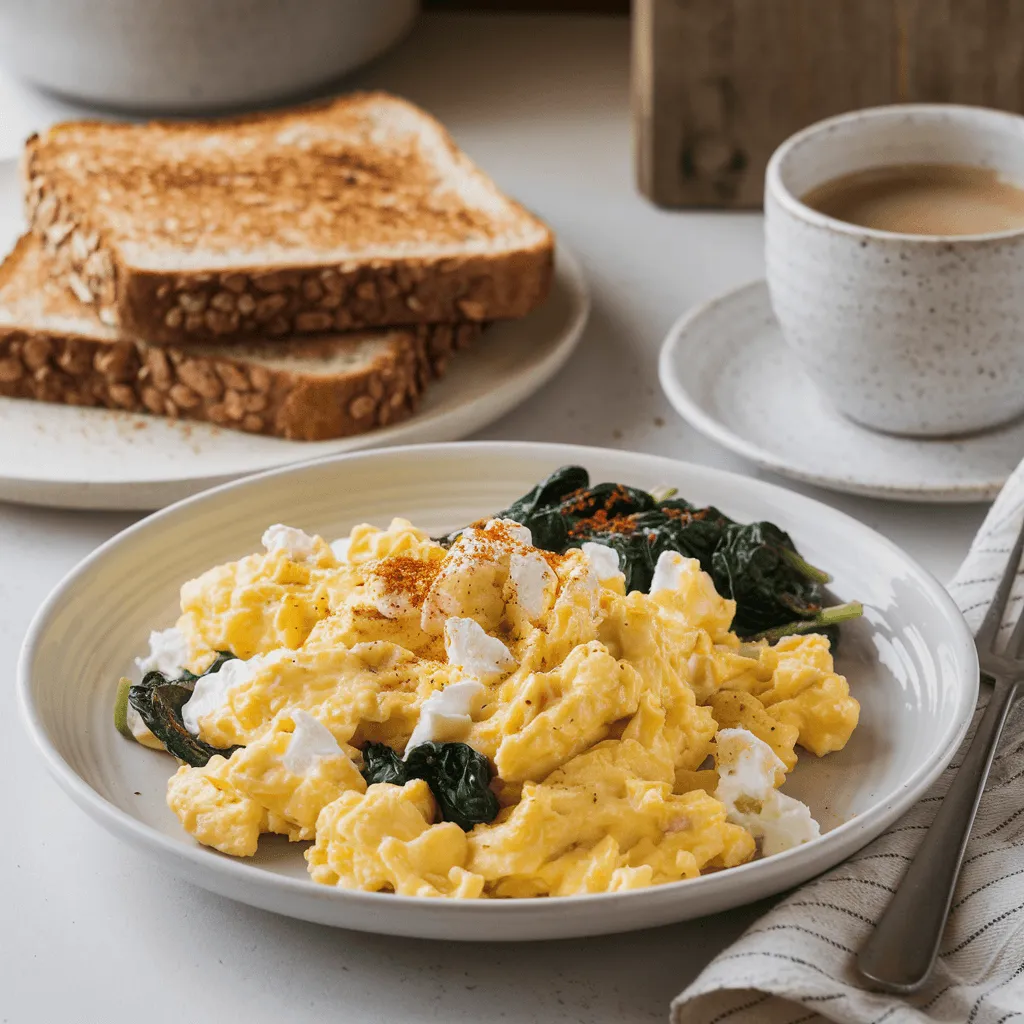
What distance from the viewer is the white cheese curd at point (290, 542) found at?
74.8 inches

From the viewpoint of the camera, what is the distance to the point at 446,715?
1.56m

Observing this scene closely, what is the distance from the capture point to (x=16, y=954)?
1.65 meters

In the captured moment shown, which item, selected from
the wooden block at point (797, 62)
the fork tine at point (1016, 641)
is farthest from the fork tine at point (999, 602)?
the wooden block at point (797, 62)

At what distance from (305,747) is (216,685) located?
218 mm

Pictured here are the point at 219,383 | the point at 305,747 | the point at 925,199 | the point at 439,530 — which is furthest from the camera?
the point at 219,383

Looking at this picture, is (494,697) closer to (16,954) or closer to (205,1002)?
(205,1002)

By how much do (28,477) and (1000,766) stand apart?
5.14 ft

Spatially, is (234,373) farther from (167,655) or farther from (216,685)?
(216,685)

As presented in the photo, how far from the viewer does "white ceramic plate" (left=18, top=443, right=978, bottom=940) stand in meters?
1.43

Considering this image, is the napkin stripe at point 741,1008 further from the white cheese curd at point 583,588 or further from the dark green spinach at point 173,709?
the dark green spinach at point 173,709

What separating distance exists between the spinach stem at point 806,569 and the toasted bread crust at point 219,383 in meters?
0.91

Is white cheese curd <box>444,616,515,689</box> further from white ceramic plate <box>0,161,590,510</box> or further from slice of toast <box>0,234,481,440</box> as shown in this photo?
slice of toast <box>0,234,481,440</box>

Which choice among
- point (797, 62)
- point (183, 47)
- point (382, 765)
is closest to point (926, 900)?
point (382, 765)

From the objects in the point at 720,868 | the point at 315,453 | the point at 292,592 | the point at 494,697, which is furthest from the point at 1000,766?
the point at 315,453
